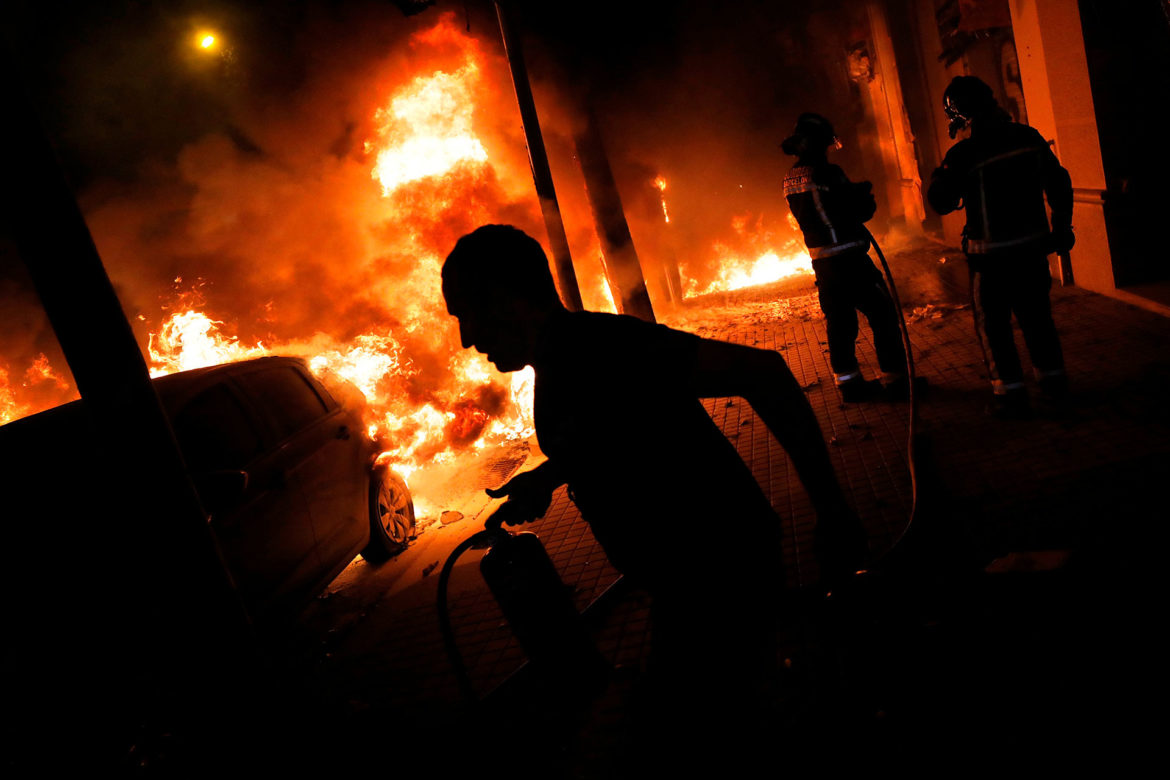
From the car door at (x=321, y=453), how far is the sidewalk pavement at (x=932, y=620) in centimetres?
70

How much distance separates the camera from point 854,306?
609 centimetres

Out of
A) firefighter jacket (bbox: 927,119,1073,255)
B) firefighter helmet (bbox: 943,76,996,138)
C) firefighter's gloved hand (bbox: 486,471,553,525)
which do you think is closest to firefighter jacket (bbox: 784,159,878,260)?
firefighter jacket (bbox: 927,119,1073,255)

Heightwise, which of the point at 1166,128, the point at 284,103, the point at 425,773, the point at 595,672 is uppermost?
the point at 284,103

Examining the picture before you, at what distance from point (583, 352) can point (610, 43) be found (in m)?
17.8

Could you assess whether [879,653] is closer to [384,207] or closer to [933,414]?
[933,414]

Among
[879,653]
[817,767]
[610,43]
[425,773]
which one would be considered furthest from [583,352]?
[610,43]

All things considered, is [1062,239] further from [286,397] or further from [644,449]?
[286,397]

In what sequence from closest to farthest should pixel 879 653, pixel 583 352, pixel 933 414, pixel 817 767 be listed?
pixel 583 352
pixel 817 767
pixel 879 653
pixel 933 414

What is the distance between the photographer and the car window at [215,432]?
4.47 meters

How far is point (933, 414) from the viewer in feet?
18.0

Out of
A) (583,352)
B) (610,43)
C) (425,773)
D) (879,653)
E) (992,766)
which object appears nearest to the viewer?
(583,352)

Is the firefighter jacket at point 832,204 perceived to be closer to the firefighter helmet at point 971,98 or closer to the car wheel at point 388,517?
the firefighter helmet at point 971,98

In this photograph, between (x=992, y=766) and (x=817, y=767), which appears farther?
(x=817, y=767)

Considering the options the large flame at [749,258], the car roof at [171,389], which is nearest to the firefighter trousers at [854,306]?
the car roof at [171,389]
